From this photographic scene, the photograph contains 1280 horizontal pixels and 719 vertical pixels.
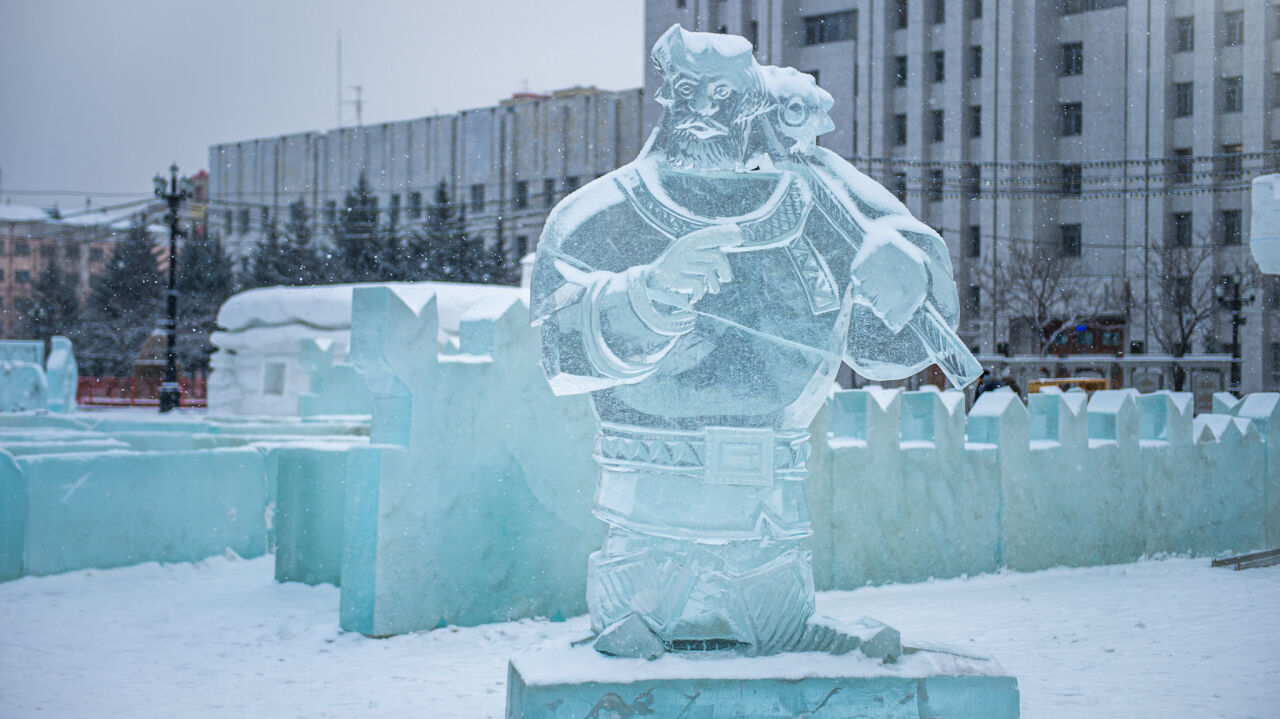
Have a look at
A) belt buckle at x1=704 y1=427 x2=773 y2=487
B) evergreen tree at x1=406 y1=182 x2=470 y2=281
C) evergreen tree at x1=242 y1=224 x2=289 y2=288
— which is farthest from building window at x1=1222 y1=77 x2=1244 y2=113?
belt buckle at x1=704 y1=427 x2=773 y2=487

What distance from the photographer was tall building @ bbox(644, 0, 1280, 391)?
96.2ft

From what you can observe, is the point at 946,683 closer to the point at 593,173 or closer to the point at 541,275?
the point at 541,275

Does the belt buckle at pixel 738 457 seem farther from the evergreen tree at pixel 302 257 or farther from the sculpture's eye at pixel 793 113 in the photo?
the evergreen tree at pixel 302 257

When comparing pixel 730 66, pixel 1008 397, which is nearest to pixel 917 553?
pixel 1008 397

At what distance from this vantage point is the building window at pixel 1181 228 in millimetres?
30859

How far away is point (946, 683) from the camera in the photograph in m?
3.65

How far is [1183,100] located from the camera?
3053 centimetres

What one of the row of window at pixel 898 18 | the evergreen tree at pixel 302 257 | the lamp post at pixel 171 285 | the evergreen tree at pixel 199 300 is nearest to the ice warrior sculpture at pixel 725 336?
the lamp post at pixel 171 285

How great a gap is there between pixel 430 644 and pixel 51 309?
1568 inches

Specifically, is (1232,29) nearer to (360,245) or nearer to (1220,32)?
(1220,32)

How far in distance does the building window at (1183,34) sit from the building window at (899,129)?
23.2 feet

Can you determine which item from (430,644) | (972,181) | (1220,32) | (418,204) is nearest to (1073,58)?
(1220,32)

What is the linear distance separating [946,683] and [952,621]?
12.9 ft

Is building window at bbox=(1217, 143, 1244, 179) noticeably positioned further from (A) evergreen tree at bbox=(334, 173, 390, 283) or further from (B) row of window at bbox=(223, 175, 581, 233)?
(A) evergreen tree at bbox=(334, 173, 390, 283)
